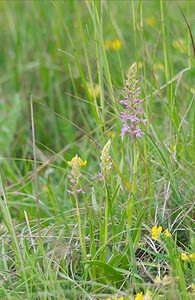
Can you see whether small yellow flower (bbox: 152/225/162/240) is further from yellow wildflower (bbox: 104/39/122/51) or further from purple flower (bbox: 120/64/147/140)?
yellow wildflower (bbox: 104/39/122/51)

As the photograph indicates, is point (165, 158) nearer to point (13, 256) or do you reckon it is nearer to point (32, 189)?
point (13, 256)

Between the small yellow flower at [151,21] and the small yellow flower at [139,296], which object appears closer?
the small yellow flower at [139,296]

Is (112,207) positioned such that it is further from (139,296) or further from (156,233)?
(139,296)

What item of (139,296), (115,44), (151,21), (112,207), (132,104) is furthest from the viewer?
(151,21)

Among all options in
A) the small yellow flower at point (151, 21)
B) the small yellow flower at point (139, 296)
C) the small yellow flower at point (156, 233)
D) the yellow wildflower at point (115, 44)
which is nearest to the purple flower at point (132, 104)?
the small yellow flower at point (156, 233)

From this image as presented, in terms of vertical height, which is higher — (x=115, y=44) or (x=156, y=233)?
(x=115, y=44)

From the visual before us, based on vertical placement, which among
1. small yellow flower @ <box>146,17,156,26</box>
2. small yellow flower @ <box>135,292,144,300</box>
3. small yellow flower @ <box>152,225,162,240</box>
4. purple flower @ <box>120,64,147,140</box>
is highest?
purple flower @ <box>120,64,147,140</box>

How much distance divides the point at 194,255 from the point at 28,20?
2.58 meters

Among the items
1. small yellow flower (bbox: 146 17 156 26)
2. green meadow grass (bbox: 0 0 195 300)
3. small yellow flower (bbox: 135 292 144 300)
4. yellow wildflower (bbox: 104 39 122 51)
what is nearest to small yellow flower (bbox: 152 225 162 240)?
green meadow grass (bbox: 0 0 195 300)

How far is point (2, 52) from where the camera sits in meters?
4.29

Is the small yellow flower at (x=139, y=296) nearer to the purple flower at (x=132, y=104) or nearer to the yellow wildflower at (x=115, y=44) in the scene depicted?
the purple flower at (x=132, y=104)

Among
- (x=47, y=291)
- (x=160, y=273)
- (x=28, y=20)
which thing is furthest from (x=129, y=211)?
(x=28, y=20)

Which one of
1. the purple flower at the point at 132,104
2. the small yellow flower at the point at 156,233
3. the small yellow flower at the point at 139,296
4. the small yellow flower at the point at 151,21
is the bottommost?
the small yellow flower at the point at 139,296

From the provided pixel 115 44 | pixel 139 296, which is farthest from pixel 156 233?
pixel 115 44
